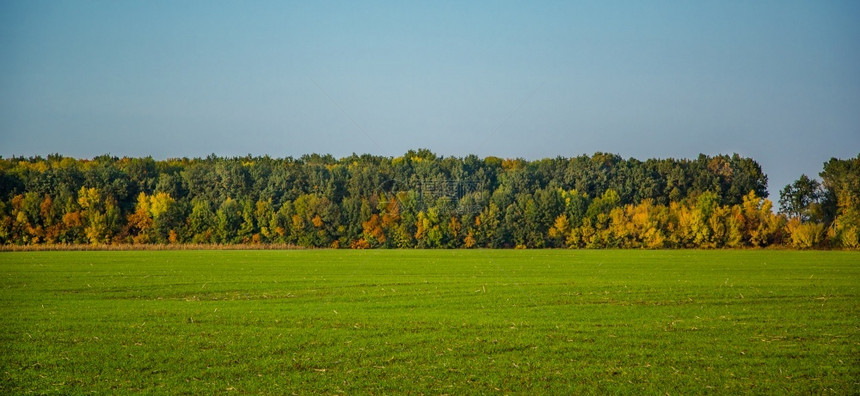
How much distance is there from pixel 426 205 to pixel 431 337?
265 feet

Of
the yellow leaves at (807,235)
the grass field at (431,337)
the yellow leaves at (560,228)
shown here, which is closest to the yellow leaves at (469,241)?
the yellow leaves at (560,228)

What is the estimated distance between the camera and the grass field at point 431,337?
12633 millimetres

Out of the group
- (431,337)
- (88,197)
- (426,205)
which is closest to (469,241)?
(426,205)

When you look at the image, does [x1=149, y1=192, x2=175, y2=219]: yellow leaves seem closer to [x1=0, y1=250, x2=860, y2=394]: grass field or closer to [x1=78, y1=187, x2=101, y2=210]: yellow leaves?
[x1=78, y1=187, x2=101, y2=210]: yellow leaves

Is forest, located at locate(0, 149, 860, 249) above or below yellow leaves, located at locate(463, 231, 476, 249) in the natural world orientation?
above

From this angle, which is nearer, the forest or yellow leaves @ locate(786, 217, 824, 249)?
yellow leaves @ locate(786, 217, 824, 249)

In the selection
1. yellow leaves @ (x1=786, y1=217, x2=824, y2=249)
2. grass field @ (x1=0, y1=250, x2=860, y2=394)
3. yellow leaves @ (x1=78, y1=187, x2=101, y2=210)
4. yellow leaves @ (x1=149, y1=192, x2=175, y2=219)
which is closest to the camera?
grass field @ (x1=0, y1=250, x2=860, y2=394)

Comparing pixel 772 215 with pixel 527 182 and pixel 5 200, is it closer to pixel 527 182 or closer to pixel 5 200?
pixel 527 182

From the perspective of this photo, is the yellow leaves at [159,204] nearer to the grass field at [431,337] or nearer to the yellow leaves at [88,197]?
the yellow leaves at [88,197]

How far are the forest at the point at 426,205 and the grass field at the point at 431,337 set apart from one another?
61.0 m

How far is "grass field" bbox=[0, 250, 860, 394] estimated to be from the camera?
12633 mm

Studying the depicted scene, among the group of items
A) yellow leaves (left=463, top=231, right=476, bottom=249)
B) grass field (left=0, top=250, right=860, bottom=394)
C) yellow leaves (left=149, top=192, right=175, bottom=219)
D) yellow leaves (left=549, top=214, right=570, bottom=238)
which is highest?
yellow leaves (left=149, top=192, right=175, bottom=219)

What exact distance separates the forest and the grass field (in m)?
61.0

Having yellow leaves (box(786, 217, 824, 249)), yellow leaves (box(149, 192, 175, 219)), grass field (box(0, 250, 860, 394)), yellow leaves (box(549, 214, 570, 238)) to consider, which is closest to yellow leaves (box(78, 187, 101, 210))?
yellow leaves (box(149, 192, 175, 219))
